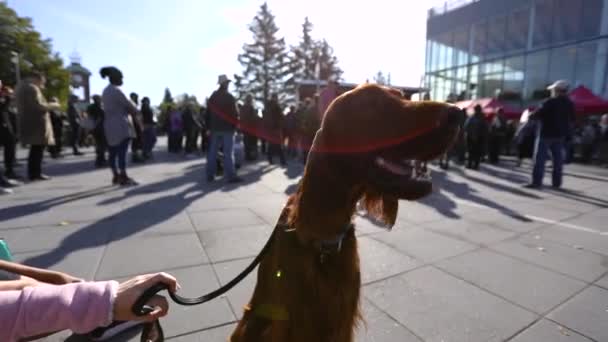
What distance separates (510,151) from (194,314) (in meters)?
15.9

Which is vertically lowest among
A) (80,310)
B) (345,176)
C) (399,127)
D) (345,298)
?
(345,298)

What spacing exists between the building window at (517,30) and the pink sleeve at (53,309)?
2473 centimetres

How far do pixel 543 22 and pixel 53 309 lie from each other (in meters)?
24.8

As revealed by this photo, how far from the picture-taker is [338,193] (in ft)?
4.69

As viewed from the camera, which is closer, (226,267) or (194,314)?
(194,314)

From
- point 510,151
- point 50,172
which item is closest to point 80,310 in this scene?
point 50,172

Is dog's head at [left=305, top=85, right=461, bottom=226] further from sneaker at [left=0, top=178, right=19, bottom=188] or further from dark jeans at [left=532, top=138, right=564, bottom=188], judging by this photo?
sneaker at [left=0, top=178, right=19, bottom=188]

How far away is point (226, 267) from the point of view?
2.80m

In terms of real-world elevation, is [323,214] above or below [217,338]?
above

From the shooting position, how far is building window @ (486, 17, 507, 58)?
807 inches

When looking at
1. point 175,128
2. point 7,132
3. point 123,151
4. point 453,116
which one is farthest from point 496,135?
point 7,132

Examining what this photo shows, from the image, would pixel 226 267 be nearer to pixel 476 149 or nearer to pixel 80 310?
pixel 80 310

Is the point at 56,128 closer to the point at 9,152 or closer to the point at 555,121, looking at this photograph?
the point at 9,152

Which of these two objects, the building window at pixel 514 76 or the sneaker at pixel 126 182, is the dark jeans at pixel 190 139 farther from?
the building window at pixel 514 76
